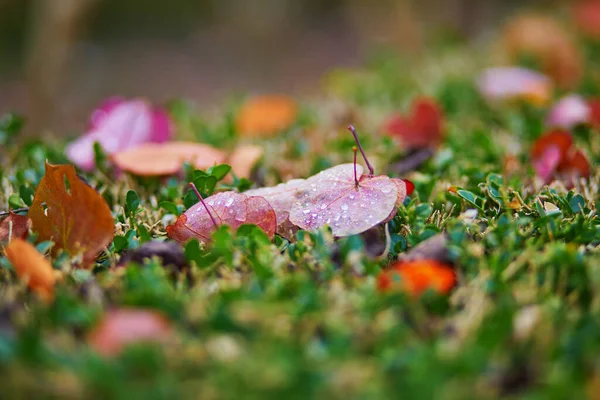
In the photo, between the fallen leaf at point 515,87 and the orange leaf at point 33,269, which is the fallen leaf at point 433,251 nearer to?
the orange leaf at point 33,269

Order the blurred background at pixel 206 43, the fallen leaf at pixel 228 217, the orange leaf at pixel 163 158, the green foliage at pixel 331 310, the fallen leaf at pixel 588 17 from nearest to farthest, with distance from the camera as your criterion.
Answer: the green foliage at pixel 331 310 → the fallen leaf at pixel 228 217 → the orange leaf at pixel 163 158 → the fallen leaf at pixel 588 17 → the blurred background at pixel 206 43

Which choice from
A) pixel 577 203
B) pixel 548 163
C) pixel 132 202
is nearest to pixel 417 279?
pixel 577 203

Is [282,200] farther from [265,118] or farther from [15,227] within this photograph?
[265,118]

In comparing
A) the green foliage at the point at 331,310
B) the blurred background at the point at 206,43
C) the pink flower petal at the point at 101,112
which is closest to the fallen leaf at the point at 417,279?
the green foliage at the point at 331,310

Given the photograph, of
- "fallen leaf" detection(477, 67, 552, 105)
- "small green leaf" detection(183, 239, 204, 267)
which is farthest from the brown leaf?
"fallen leaf" detection(477, 67, 552, 105)

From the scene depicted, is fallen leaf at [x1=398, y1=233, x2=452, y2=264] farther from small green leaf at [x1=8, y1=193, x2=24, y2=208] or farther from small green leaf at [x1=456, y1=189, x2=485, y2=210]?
small green leaf at [x1=8, y1=193, x2=24, y2=208]

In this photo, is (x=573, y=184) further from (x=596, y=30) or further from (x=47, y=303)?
(x=596, y=30)
